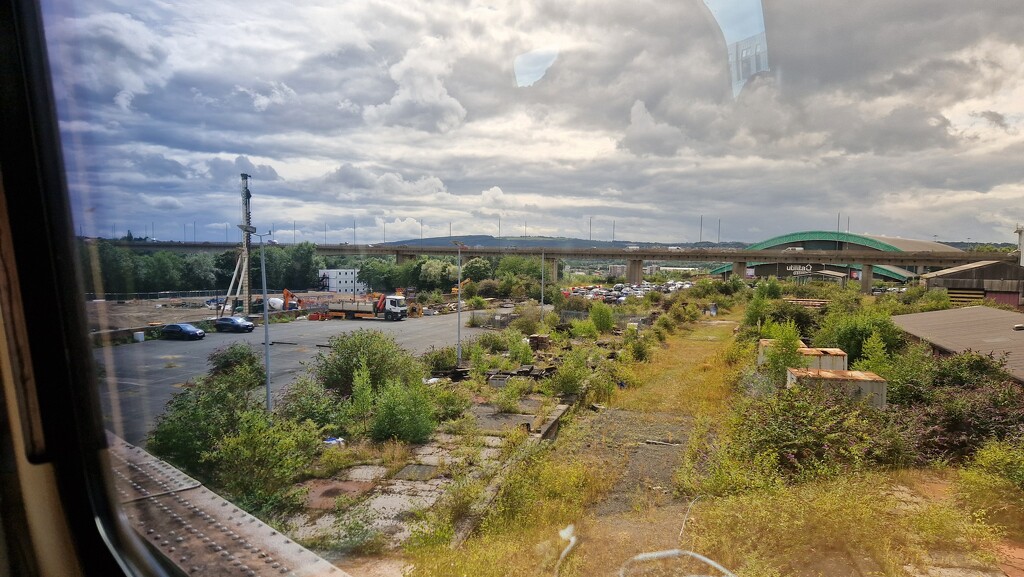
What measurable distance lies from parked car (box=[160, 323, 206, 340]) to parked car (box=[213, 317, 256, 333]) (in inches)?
15.1

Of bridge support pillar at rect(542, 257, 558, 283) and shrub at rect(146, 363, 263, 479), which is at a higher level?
shrub at rect(146, 363, 263, 479)

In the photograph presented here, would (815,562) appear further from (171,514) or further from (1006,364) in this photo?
(1006,364)

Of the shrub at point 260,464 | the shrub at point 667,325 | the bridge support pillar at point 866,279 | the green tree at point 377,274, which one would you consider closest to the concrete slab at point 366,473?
the shrub at point 260,464

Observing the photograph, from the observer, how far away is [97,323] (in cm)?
125

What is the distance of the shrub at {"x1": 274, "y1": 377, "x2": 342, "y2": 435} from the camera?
453 cm

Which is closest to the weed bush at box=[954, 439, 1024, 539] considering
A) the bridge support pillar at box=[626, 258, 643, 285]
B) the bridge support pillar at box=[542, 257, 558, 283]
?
the bridge support pillar at box=[542, 257, 558, 283]

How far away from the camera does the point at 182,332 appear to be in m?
2.67

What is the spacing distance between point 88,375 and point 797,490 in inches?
90.3

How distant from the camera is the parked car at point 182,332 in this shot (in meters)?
2.15

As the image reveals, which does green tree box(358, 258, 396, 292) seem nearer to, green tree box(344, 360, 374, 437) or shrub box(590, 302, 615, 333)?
green tree box(344, 360, 374, 437)

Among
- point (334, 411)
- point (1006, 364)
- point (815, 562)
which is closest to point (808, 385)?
point (1006, 364)

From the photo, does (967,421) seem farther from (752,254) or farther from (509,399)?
(752,254)

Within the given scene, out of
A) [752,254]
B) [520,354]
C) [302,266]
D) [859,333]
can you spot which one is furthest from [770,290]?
[302,266]

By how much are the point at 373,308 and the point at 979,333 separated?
11357 mm
